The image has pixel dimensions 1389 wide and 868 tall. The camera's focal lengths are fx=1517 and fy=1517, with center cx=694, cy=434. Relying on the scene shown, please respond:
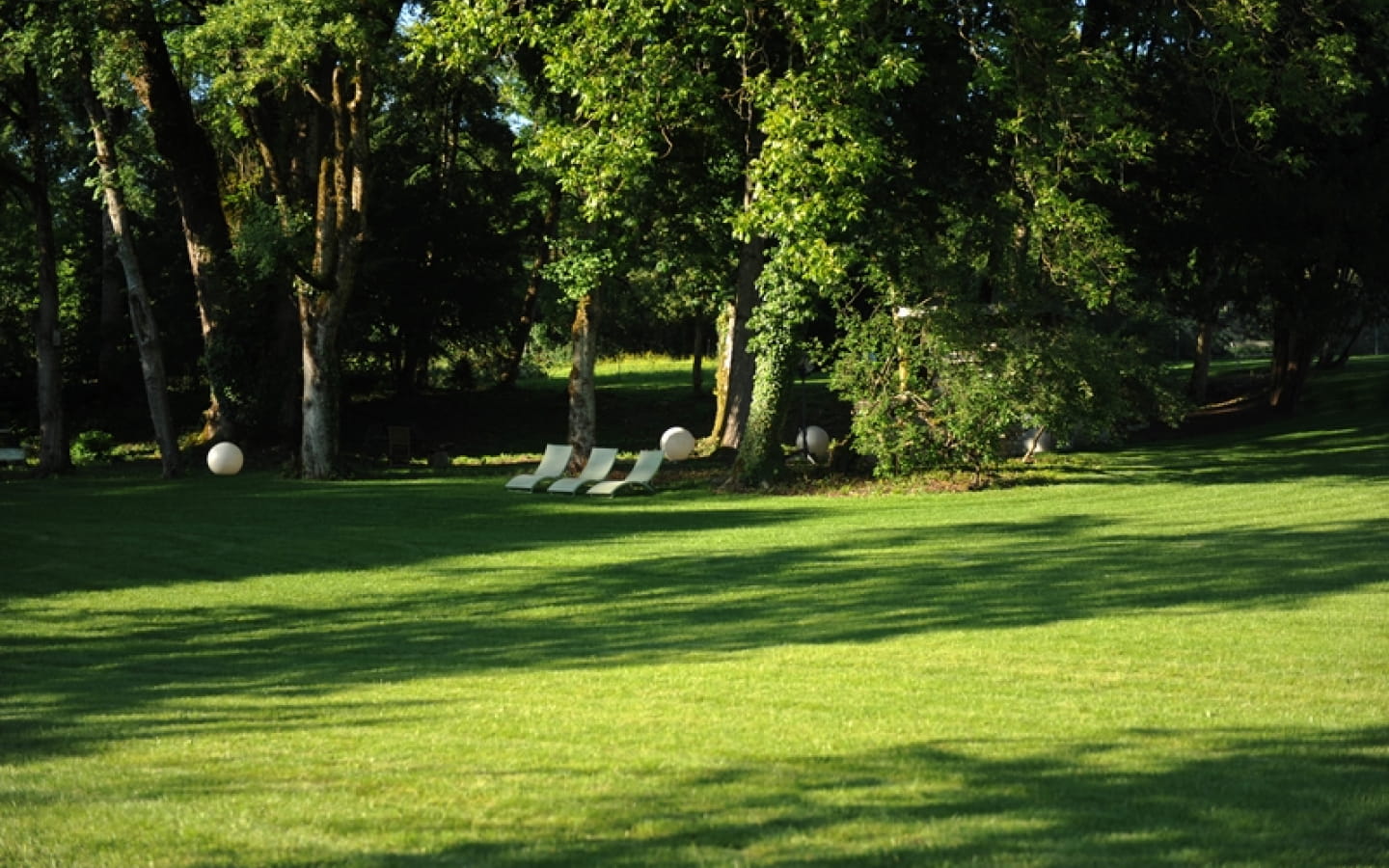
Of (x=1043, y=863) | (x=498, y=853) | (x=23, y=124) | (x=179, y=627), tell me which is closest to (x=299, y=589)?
(x=179, y=627)

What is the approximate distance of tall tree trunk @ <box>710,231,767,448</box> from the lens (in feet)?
97.2

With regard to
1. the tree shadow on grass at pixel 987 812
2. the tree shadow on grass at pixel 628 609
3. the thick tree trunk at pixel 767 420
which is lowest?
the tree shadow on grass at pixel 628 609

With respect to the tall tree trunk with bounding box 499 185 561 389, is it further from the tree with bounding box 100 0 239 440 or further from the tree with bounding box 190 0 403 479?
the tree with bounding box 100 0 239 440

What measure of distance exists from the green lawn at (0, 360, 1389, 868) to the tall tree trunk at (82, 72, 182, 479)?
30.9 feet

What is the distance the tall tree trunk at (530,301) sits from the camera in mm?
38219

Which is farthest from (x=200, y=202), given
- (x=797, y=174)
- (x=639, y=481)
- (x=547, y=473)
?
(x=797, y=174)

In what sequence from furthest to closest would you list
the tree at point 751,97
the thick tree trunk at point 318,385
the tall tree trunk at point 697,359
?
1. the tall tree trunk at point 697,359
2. the thick tree trunk at point 318,385
3. the tree at point 751,97

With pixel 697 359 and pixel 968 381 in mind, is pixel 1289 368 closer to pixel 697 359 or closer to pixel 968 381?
pixel 697 359

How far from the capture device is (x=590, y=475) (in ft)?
90.8

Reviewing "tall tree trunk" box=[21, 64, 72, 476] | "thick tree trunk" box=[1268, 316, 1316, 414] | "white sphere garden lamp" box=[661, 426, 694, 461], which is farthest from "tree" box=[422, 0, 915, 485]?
"thick tree trunk" box=[1268, 316, 1316, 414]

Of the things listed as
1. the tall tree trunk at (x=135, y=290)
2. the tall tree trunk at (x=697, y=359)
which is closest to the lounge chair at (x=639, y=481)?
the tall tree trunk at (x=135, y=290)

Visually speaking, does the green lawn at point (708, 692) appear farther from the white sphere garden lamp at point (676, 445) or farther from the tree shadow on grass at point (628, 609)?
the white sphere garden lamp at point (676, 445)

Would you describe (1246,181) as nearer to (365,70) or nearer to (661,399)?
(365,70)

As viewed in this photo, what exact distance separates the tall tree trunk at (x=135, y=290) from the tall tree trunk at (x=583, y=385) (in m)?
8.13
